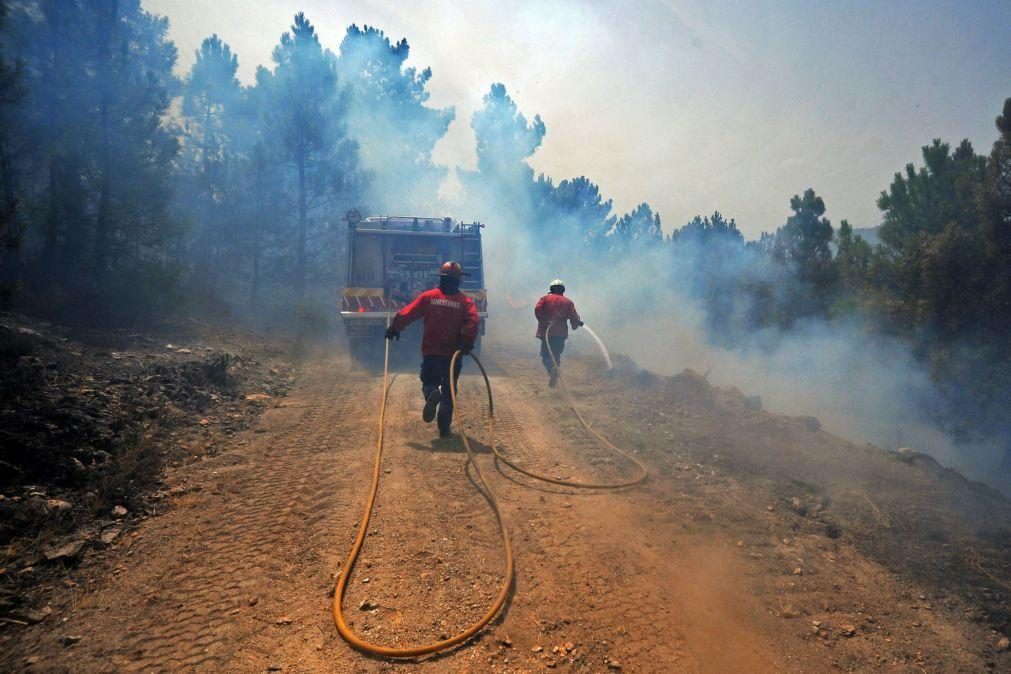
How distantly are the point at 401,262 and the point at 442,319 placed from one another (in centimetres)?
671

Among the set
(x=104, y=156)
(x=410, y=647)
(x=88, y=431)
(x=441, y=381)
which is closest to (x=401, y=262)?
(x=441, y=381)

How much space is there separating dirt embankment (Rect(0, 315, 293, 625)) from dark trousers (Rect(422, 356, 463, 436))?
2459mm

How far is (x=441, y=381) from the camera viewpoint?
645 centimetres

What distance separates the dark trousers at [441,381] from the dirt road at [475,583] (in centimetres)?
82

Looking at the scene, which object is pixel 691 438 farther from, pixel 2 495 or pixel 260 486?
pixel 2 495

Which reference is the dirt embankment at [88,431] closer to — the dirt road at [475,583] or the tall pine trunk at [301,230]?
the dirt road at [475,583]

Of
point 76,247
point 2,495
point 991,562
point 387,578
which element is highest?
point 76,247

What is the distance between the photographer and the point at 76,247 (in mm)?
12344

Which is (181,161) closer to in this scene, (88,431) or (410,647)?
(88,431)

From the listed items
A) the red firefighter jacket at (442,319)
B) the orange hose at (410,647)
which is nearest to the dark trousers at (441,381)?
the red firefighter jacket at (442,319)

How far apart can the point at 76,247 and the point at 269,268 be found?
28.4ft

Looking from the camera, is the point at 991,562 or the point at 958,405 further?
the point at 958,405

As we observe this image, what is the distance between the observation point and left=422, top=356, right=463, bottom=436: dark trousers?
20.6 feet

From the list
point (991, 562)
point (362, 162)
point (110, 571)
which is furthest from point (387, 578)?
point (362, 162)
